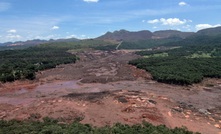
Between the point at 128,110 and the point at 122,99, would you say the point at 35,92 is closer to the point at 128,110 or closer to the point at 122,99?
the point at 122,99

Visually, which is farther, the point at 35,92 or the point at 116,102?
the point at 35,92

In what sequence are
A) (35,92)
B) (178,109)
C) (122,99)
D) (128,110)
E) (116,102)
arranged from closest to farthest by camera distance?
1. (128,110)
2. (178,109)
3. (116,102)
4. (122,99)
5. (35,92)

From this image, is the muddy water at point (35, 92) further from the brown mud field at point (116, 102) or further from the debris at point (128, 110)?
the debris at point (128, 110)

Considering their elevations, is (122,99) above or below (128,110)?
above

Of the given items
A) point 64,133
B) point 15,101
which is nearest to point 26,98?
point 15,101

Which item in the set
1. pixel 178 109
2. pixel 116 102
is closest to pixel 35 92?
pixel 116 102

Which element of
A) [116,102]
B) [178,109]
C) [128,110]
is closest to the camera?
[128,110]

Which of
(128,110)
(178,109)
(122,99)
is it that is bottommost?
(178,109)

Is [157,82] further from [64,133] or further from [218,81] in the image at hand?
[64,133]
